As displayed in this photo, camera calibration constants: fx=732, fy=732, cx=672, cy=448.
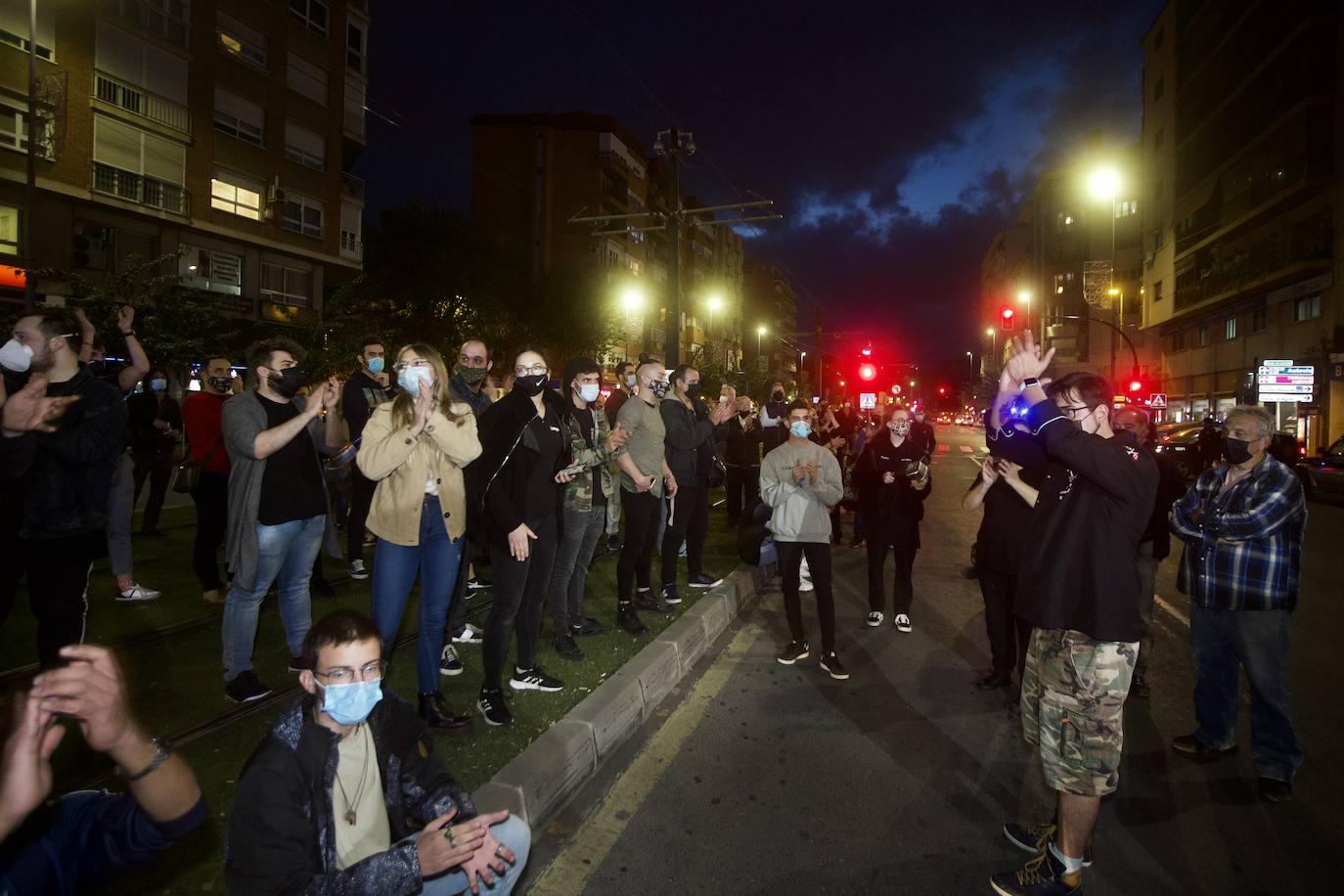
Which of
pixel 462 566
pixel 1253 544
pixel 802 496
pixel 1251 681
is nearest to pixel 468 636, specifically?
pixel 462 566

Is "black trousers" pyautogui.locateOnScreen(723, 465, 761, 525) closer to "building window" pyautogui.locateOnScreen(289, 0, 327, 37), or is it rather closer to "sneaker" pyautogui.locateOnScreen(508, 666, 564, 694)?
"sneaker" pyautogui.locateOnScreen(508, 666, 564, 694)

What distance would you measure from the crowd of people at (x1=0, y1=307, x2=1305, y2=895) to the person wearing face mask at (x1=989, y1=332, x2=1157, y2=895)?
0.04 ft

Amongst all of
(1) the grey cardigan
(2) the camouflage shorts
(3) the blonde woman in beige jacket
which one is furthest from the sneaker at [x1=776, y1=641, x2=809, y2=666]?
(1) the grey cardigan

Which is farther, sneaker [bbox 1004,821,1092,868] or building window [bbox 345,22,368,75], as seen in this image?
building window [bbox 345,22,368,75]

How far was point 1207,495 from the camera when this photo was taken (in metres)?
4.15

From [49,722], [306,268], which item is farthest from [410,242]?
[49,722]

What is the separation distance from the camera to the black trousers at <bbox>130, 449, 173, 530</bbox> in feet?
27.2

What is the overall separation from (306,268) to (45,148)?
9.90 meters

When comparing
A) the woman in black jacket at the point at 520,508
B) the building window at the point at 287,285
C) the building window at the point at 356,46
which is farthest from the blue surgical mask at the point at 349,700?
the building window at the point at 356,46

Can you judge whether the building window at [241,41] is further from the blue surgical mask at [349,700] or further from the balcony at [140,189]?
the blue surgical mask at [349,700]

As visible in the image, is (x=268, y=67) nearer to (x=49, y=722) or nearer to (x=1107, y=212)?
(x=49, y=722)

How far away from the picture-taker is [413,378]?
384 centimetres

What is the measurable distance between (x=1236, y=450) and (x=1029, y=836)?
2326 millimetres

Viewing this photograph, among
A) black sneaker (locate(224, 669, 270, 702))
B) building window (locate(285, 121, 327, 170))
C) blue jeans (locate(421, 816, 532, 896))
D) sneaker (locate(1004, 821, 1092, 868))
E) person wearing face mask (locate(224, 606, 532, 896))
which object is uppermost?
building window (locate(285, 121, 327, 170))
